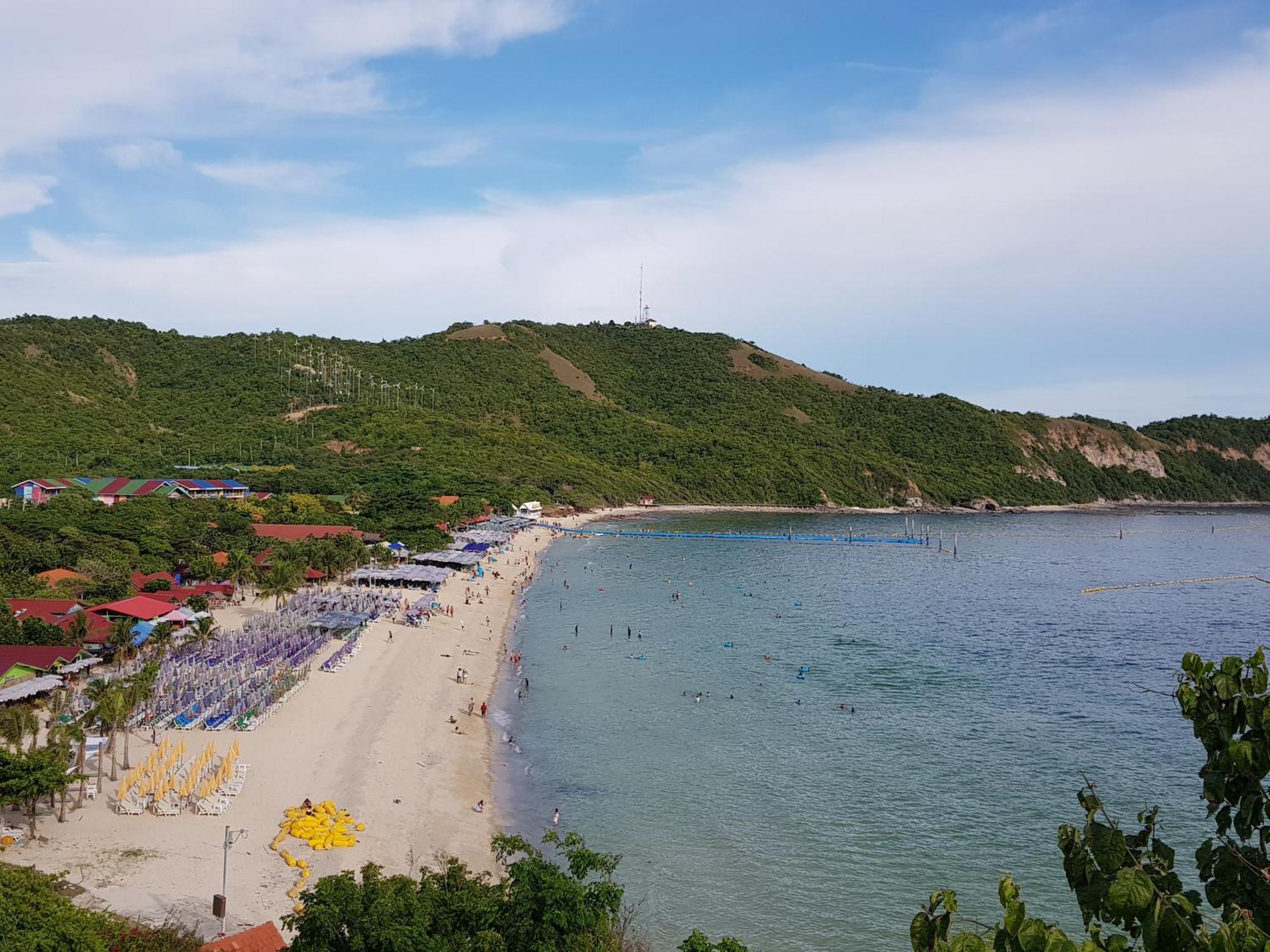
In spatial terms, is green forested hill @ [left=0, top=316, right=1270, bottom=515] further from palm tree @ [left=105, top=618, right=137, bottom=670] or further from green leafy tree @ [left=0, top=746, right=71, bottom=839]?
green leafy tree @ [left=0, top=746, right=71, bottom=839]

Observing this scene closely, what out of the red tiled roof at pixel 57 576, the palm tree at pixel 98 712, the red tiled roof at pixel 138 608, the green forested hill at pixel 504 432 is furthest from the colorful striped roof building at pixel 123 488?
the palm tree at pixel 98 712

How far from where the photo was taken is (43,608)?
37406 millimetres

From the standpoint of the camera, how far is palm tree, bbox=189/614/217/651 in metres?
35.9

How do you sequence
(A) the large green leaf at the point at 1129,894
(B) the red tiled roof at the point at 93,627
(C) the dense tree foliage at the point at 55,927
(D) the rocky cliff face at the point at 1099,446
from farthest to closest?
1. (D) the rocky cliff face at the point at 1099,446
2. (B) the red tiled roof at the point at 93,627
3. (C) the dense tree foliage at the point at 55,927
4. (A) the large green leaf at the point at 1129,894

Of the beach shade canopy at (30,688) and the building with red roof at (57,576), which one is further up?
the building with red roof at (57,576)

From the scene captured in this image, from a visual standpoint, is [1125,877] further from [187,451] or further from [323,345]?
[323,345]

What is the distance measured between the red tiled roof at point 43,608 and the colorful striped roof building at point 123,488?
31329 millimetres

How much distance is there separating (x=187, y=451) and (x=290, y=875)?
318 ft

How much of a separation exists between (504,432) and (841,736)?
109m

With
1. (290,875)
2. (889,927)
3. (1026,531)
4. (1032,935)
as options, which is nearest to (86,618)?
(290,875)

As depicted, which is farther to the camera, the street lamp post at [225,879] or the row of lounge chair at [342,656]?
the row of lounge chair at [342,656]

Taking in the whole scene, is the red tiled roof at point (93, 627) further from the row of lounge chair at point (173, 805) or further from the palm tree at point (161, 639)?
the row of lounge chair at point (173, 805)

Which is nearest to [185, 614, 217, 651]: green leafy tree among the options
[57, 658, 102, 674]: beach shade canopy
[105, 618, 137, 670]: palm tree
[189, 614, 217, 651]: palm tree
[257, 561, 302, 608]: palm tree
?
[189, 614, 217, 651]: palm tree

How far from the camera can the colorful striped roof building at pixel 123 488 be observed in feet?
229
